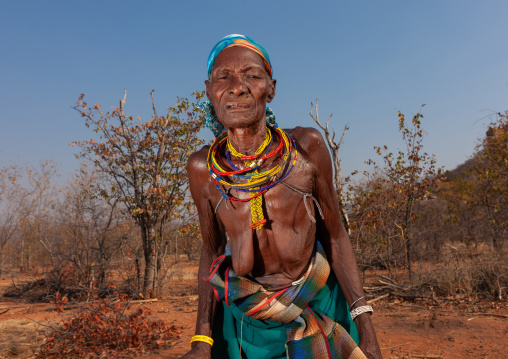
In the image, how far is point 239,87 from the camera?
1.61m

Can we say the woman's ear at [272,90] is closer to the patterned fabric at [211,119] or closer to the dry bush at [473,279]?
the patterned fabric at [211,119]

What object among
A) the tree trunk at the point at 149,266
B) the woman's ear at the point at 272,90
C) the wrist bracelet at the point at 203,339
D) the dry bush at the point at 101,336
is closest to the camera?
the wrist bracelet at the point at 203,339

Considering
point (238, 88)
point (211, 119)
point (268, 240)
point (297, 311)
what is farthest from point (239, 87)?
point (297, 311)

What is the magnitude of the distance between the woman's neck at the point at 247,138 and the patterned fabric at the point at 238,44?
1.04 ft

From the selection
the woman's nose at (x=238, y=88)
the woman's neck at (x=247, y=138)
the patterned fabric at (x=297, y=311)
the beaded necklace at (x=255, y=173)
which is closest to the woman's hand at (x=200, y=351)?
the patterned fabric at (x=297, y=311)

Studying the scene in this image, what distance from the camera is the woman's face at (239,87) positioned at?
161 cm

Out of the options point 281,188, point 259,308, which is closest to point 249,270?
point 259,308

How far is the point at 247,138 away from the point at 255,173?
0.17 meters

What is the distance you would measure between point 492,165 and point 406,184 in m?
2.53

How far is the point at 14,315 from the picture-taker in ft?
24.3

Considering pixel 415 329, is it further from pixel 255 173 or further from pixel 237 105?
pixel 237 105

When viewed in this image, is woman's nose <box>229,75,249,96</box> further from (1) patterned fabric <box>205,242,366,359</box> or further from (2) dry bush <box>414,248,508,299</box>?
(2) dry bush <box>414,248,508,299</box>

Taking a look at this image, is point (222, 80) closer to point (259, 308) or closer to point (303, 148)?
point (303, 148)

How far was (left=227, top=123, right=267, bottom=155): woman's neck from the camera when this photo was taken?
1677mm
